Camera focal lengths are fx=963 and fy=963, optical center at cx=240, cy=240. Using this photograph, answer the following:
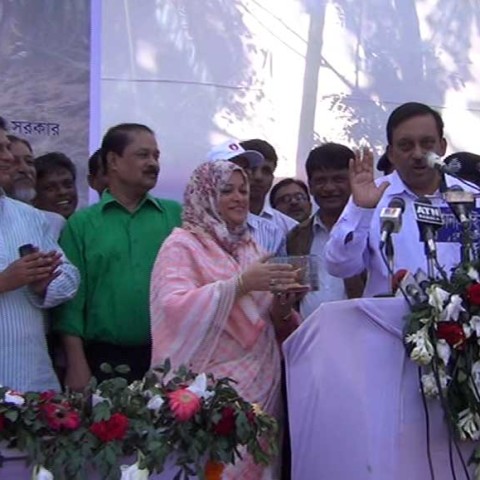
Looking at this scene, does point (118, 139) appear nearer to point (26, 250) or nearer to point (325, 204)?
point (26, 250)

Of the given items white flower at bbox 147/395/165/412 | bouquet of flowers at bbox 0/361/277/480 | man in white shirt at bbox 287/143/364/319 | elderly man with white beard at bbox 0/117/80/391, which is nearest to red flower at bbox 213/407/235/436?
bouquet of flowers at bbox 0/361/277/480

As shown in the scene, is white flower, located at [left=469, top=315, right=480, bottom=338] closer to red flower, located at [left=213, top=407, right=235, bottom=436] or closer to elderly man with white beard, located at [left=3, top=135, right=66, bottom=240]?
red flower, located at [left=213, top=407, right=235, bottom=436]

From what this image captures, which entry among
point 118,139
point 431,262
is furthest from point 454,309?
point 118,139

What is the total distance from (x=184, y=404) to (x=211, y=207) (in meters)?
0.86

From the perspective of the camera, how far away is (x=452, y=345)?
2.46 meters

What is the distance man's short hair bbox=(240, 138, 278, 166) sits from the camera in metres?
4.44

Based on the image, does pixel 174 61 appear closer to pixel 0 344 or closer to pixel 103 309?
pixel 103 309

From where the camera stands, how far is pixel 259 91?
4.75 m

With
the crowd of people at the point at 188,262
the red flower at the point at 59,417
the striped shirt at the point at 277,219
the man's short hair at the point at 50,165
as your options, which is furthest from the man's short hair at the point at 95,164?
the red flower at the point at 59,417

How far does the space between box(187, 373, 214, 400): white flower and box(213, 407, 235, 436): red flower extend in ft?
0.20

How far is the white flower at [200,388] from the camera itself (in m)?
2.48

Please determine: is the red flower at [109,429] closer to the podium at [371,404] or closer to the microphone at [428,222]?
the podium at [371,404]

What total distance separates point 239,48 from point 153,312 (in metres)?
2.08

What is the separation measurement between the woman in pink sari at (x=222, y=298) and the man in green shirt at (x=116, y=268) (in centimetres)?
41
